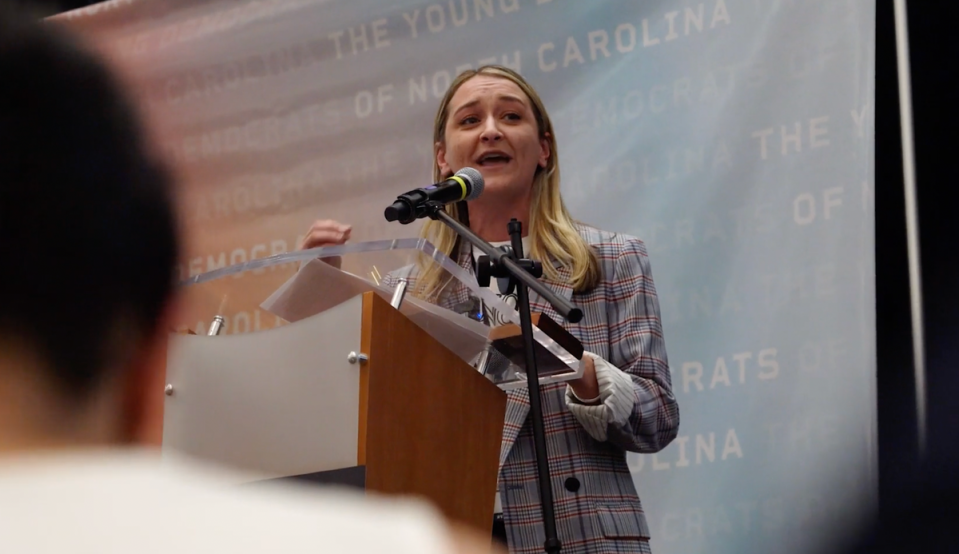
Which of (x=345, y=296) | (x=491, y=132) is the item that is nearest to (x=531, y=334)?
(x=345, y=296)

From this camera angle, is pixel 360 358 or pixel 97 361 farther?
pixel 360 358

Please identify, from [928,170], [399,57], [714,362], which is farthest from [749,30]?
[399,57]

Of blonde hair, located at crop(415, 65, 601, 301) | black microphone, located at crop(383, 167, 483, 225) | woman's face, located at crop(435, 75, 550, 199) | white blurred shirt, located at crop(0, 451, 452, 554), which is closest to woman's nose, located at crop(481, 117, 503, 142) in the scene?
woman's face, located at crop(435, 75, 550, 199)

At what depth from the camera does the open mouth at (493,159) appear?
2.81 meters

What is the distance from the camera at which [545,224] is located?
8.89 feet

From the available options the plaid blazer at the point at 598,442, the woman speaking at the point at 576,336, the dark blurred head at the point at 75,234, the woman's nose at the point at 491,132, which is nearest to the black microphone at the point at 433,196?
the woman speaking at the point at 576,336

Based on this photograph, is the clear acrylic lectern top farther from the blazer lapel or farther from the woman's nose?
the woman's nose

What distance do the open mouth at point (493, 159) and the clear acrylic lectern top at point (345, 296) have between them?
0.99 metres

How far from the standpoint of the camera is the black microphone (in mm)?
1913

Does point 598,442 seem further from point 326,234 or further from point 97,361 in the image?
point 97,361

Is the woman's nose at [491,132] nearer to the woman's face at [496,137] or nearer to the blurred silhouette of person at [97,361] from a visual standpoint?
the woman's face at [496,137]

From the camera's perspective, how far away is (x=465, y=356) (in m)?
1.85

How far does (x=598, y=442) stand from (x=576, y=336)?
233 millimetres

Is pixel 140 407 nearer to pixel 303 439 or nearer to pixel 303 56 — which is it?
pixel 303 439
